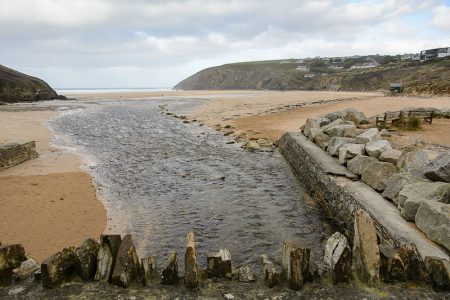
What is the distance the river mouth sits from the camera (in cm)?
710

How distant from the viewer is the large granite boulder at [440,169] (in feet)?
21.4

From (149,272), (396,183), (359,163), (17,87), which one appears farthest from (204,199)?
(17,87)

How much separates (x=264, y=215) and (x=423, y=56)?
414 ft

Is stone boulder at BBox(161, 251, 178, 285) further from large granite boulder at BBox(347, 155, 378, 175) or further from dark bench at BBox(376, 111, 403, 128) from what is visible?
dark bench at BBox(376, 111, 403, 128)

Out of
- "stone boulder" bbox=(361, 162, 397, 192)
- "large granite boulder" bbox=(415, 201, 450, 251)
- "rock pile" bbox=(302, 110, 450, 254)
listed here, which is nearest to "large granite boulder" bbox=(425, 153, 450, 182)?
"rock pile" bbox=(302, 110, 450, 254)

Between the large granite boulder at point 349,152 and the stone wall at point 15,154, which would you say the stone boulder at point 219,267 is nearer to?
the large granite boulder at point 349,152

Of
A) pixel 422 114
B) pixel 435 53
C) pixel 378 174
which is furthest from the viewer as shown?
pixel 435 53

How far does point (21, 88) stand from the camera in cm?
5825

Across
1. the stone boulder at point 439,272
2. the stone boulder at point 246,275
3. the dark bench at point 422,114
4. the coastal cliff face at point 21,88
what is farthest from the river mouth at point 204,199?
the coastal cliff face at point 21,88

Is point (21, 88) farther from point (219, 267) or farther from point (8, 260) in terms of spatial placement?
point (219, 267)

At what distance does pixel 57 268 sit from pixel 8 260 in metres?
0.76

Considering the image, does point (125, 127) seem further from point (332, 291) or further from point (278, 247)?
point (332, 291)

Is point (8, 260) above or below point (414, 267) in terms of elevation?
above

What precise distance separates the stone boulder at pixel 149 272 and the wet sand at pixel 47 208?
302cm
